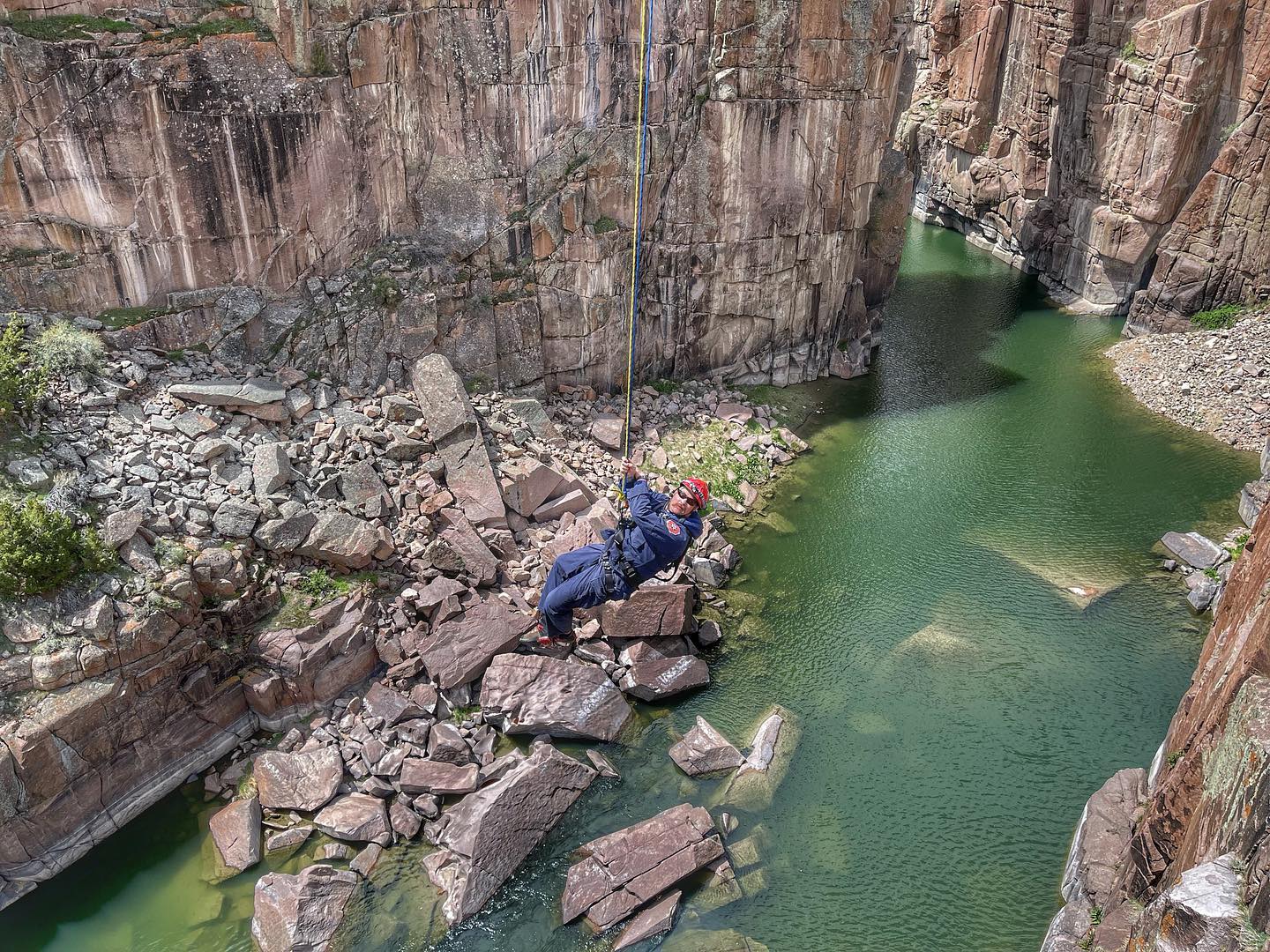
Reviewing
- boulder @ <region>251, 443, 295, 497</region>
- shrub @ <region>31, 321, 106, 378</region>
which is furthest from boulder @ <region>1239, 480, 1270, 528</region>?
shrub @ <region>31, 321, 106, 378</region>

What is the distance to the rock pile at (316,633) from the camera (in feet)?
40.1

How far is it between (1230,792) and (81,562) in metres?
13.5

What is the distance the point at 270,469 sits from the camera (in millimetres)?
15203

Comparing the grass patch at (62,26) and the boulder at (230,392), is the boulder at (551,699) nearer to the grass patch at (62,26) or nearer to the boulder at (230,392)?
the boulder at (230,392)

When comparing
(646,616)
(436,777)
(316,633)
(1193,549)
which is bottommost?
(436,777)

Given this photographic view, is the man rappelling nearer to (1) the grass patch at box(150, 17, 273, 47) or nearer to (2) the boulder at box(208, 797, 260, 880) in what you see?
(2) the boulder at box(208, 797, 260, 880)

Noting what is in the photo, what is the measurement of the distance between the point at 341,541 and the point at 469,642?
8.48 ft

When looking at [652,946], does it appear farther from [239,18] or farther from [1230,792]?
[239,18]

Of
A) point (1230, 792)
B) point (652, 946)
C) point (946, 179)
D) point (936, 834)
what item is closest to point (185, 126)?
point (652, 946)

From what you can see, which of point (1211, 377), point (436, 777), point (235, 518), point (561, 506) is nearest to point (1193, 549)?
point (1211, 377)

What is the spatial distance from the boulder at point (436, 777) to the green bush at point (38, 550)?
16.6 ft

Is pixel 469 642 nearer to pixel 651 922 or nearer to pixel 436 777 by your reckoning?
pixel 436 777

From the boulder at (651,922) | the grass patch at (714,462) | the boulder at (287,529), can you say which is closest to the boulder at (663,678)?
the boulder at (651,922)

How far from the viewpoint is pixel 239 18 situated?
1608 centimetres
